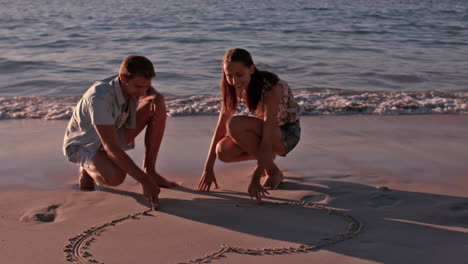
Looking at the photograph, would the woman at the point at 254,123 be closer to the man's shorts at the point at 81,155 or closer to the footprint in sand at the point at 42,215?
the man's shorts at the point at 81,155

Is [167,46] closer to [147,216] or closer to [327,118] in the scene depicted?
[327,118]

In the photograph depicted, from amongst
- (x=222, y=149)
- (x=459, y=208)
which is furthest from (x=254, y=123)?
(x=459, y=208)

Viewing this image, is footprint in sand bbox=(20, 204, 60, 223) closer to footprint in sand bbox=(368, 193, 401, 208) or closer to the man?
the man

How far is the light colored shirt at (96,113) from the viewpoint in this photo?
3215mm

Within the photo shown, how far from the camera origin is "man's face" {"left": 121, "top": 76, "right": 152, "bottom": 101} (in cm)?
323

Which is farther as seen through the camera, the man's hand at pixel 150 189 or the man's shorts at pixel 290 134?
the man's shorts at pixel 290 134

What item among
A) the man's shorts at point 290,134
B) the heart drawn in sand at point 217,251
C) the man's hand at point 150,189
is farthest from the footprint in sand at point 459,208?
the man's hand at point 150,189

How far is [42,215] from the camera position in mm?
3240

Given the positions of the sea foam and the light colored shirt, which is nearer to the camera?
the light colored shirt

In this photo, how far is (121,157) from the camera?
3.15m

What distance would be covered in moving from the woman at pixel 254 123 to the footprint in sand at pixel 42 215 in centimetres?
93

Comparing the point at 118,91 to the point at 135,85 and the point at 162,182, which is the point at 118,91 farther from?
the point at 162,182

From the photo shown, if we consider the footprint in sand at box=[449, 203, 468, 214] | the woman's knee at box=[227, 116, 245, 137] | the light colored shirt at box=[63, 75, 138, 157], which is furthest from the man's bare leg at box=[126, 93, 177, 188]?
the footprint in sand at box=[449, 203, 468, 214]

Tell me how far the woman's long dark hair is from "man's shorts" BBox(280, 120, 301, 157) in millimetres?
303
